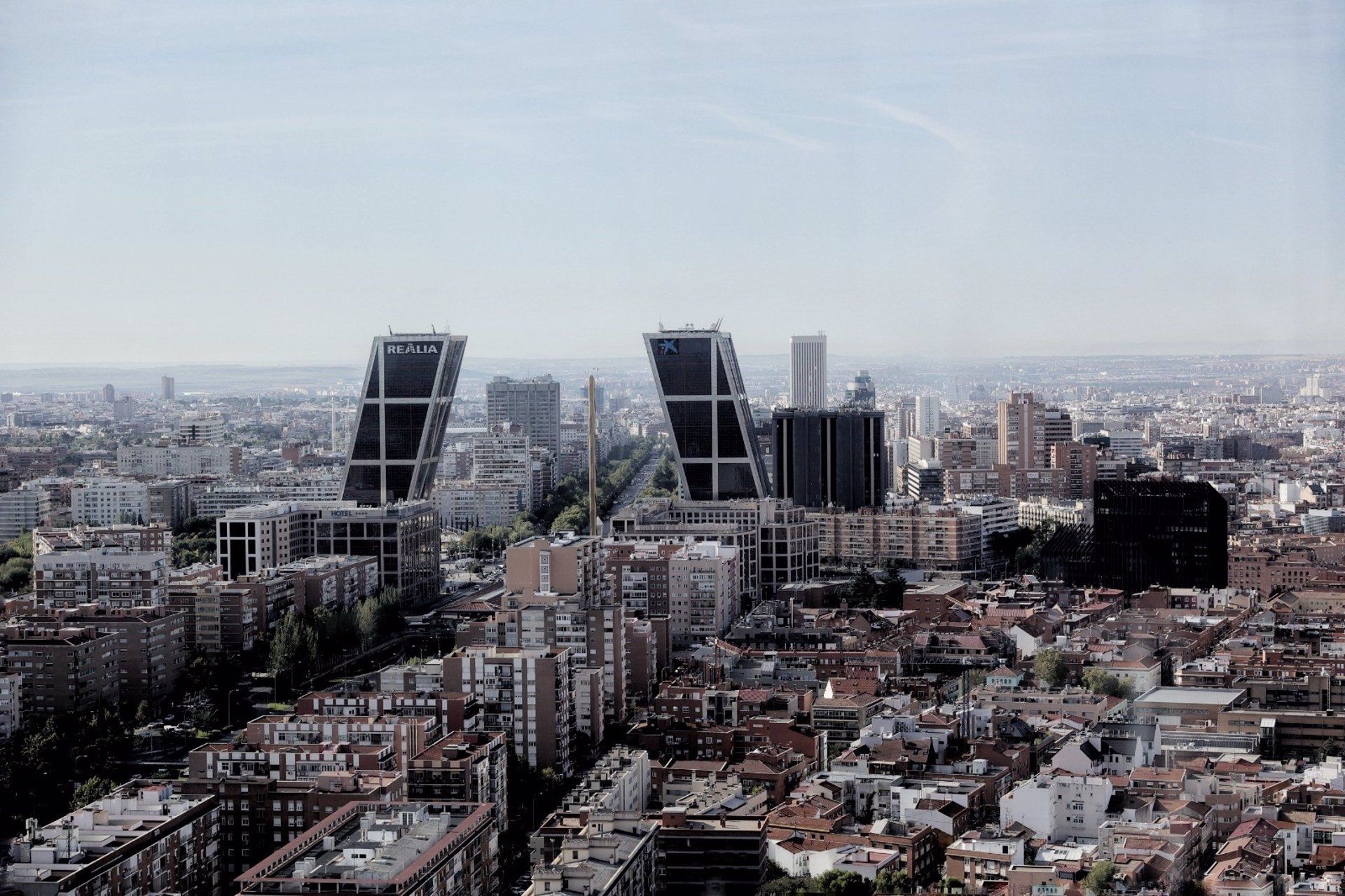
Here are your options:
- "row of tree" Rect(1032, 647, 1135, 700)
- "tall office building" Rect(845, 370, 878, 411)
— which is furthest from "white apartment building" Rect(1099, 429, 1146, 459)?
"row of tree" Rect(1032, 647, 1135, 700)

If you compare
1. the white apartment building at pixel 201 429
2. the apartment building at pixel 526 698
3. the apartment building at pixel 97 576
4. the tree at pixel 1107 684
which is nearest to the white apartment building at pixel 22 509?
the white apartment building at pixel 201 429

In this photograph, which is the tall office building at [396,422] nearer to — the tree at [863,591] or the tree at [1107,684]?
the tree at [863,591]

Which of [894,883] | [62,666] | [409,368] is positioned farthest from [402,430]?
[894,883]

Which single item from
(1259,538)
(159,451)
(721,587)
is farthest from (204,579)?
(159,451)

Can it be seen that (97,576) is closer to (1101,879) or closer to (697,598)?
(697,598)

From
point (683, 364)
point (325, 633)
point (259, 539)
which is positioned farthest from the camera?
point (683, 364)

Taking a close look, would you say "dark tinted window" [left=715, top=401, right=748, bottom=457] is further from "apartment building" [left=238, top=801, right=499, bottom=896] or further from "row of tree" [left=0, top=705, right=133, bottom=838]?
"apartment building" [left=238, top=801, right=499, bottom=896]

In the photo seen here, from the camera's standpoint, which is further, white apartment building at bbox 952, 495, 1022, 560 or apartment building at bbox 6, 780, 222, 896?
white apartment building at bbox 952, 495, 1022, 560
